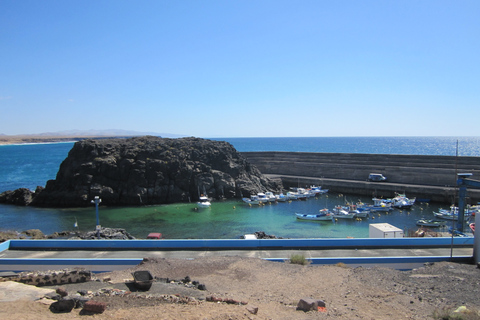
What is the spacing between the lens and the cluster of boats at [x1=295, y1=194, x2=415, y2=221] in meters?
39.1

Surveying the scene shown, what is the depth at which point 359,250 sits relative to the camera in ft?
59.0

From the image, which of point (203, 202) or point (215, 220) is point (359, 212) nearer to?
point (215, 220)

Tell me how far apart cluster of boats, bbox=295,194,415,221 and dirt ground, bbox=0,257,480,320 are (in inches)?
924

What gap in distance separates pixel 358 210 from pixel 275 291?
31545mm

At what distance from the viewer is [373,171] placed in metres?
57.6

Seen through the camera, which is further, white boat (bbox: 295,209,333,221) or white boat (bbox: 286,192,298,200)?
white boat (bbox: 286,192,298,200)

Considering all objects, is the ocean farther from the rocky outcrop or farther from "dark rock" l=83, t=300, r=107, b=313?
"dark rock" l=83, t=300, r=107, b=313

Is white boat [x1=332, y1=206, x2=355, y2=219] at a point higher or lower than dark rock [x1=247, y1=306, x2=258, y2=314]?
lower

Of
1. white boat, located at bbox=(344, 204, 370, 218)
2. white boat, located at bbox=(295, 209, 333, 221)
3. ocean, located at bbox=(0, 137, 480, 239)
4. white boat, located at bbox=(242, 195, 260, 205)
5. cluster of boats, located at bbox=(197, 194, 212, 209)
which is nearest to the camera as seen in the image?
ocean, located at bbox=(0, 137, 480, 239)

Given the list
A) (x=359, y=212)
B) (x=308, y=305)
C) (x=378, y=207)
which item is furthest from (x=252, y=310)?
(x=378, y=207)

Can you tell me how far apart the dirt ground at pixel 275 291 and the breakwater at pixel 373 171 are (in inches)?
1444

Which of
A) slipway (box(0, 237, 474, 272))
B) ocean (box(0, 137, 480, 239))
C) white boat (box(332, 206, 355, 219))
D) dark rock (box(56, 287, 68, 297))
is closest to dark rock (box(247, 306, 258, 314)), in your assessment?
dark rock (box(56, 287, 68, 297))

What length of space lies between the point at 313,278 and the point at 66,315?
918cm

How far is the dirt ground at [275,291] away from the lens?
32.8ft
